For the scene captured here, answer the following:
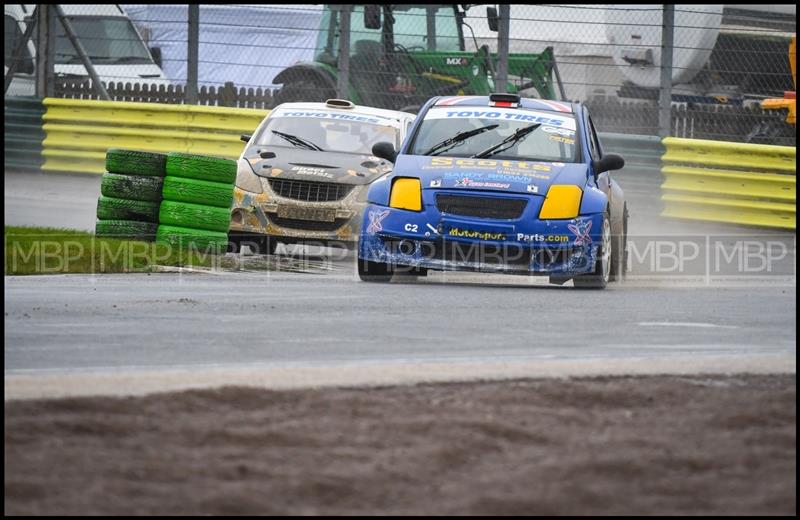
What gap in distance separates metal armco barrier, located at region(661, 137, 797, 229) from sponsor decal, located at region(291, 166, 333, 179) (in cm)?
657

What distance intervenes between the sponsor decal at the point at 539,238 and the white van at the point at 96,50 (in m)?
11.9

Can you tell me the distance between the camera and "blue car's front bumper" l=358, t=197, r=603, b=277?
1130 centimetres

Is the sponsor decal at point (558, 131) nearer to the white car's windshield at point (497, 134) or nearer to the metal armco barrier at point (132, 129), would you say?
the white car's windshield at point (497, 134)

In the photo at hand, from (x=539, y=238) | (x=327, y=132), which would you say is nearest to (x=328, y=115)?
(x=327, y=132)

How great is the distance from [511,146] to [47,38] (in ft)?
36.7

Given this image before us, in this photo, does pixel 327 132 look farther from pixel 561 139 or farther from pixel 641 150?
pixel 641 150

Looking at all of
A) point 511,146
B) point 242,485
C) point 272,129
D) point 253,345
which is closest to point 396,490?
point 242,485

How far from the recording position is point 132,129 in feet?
71.3

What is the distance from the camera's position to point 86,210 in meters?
18.3

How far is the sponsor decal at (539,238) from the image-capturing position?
11.3m

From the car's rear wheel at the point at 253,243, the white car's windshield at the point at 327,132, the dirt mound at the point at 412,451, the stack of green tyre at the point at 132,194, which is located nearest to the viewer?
the dirt mound at the point at 412,451

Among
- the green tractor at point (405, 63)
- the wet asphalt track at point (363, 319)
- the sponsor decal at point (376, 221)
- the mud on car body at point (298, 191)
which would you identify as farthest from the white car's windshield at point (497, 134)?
the green tractor at point (405, 63)

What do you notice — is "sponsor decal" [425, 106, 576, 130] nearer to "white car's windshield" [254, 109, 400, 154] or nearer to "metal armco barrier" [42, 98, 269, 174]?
"white car's windshield" [254, 109, 400, 154]

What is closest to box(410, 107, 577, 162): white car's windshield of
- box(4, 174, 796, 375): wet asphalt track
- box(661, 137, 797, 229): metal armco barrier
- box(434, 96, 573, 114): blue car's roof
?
box(434, 96, 573, 114): blue car's roof
